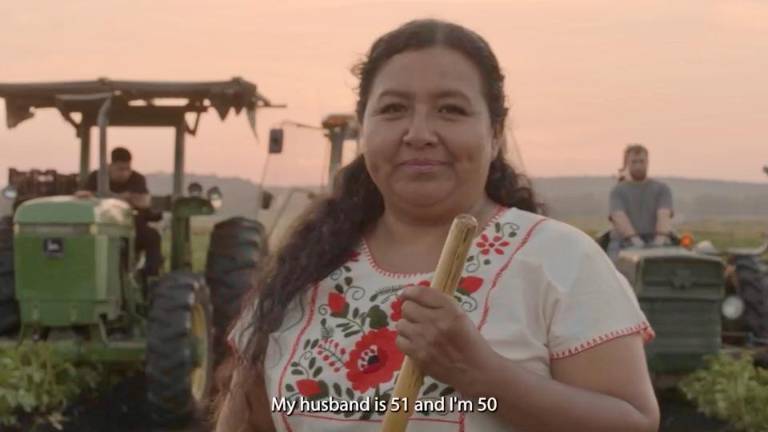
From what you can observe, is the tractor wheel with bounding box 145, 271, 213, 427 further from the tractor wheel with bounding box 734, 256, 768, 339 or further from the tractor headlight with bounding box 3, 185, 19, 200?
the tractor wheel with bounding box 734, 256, 768, 339

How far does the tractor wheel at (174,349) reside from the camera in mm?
8984

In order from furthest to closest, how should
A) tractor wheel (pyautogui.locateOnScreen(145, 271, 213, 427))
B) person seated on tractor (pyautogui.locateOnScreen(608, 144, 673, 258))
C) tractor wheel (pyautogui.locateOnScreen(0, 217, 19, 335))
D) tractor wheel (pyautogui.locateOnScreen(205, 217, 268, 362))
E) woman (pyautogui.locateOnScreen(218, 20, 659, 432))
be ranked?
tractor wheel (pyautogui.locateOnScreen(205, 217, 268, 362)) → person seated on tractor (pyautogui.locateOnScreen(608, 144, 673, 258)) → tractor wheel (pyautogui.locateOnScreen(0, 217, 19, 335)) → tractor wheel (pyautogui.locateOnScreen(145, 271, 213, 427)) → woman (pyautogui.locateOnScreen(218, 20, 659, 432))

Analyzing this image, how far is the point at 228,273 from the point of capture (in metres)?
10.3

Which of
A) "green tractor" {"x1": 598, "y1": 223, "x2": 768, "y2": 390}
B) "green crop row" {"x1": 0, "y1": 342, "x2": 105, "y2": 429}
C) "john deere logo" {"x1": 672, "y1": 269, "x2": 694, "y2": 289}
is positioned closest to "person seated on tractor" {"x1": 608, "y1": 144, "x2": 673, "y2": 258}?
"green tractor" {"x1": 598, "y1": 223, "x2": 768, "y2": 390}

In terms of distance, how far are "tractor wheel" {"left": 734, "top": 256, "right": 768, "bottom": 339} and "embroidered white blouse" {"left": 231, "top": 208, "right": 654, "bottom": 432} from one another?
8322 millimetres

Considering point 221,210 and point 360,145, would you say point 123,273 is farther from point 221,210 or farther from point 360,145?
point 360,145

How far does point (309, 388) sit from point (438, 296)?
1.34 ft

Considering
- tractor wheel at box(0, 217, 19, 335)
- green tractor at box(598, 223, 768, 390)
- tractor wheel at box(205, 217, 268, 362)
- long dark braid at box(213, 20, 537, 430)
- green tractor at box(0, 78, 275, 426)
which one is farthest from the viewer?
tractor wheel at box(205, 217, 268, 362)

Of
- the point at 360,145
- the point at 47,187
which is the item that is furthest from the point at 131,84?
the point at 360,145

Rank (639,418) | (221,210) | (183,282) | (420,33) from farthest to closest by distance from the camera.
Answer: (221,210)
(183,282)
(420,33)
(639,418)

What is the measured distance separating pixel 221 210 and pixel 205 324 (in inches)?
50.4

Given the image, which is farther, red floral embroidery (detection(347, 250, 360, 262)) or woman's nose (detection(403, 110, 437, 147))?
red floral embroidery (detection(347, 250, 360, 262))

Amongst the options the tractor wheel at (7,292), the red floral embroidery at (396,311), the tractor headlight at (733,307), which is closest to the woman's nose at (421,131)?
the red floral embroidery at (396,311)

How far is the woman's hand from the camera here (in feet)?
6.57
